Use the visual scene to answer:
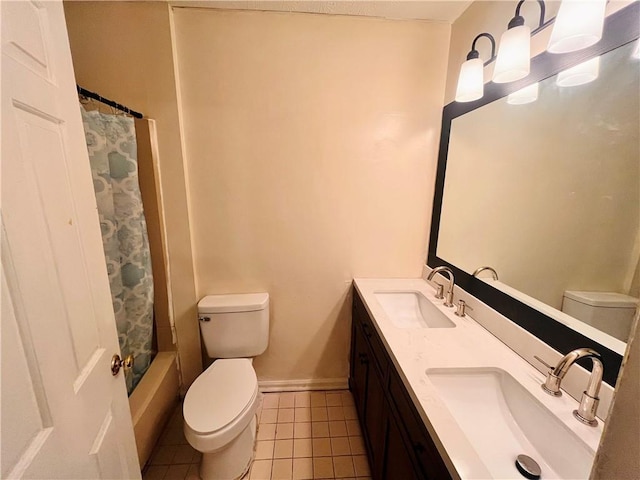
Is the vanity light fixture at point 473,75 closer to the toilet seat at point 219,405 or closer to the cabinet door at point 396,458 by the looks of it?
the cabinet door at point 396,458

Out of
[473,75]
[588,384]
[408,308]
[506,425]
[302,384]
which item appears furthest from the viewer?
[302,384]

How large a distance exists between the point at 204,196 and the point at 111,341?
0.99m

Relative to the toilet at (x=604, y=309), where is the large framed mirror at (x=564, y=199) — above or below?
above

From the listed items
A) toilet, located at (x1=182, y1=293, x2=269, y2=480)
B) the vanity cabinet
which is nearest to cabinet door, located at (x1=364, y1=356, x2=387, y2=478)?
the vanity cabinet

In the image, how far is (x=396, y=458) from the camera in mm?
991

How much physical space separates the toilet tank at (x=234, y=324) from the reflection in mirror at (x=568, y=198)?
126cm

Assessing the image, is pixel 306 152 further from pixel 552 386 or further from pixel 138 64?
pixel 552 386

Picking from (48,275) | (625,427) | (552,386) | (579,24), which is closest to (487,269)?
(552,386)

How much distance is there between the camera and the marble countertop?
0.66 m

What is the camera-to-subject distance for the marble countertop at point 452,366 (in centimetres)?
66

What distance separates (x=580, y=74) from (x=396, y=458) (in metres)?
1.45

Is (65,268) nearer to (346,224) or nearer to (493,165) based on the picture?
(346,224)

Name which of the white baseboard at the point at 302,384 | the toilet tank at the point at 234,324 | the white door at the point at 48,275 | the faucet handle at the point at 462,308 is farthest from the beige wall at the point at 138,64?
the faucet handle at the point at 462,308

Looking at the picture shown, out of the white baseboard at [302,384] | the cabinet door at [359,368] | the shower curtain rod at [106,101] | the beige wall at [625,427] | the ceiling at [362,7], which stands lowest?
the white baseboard at [302,384]
